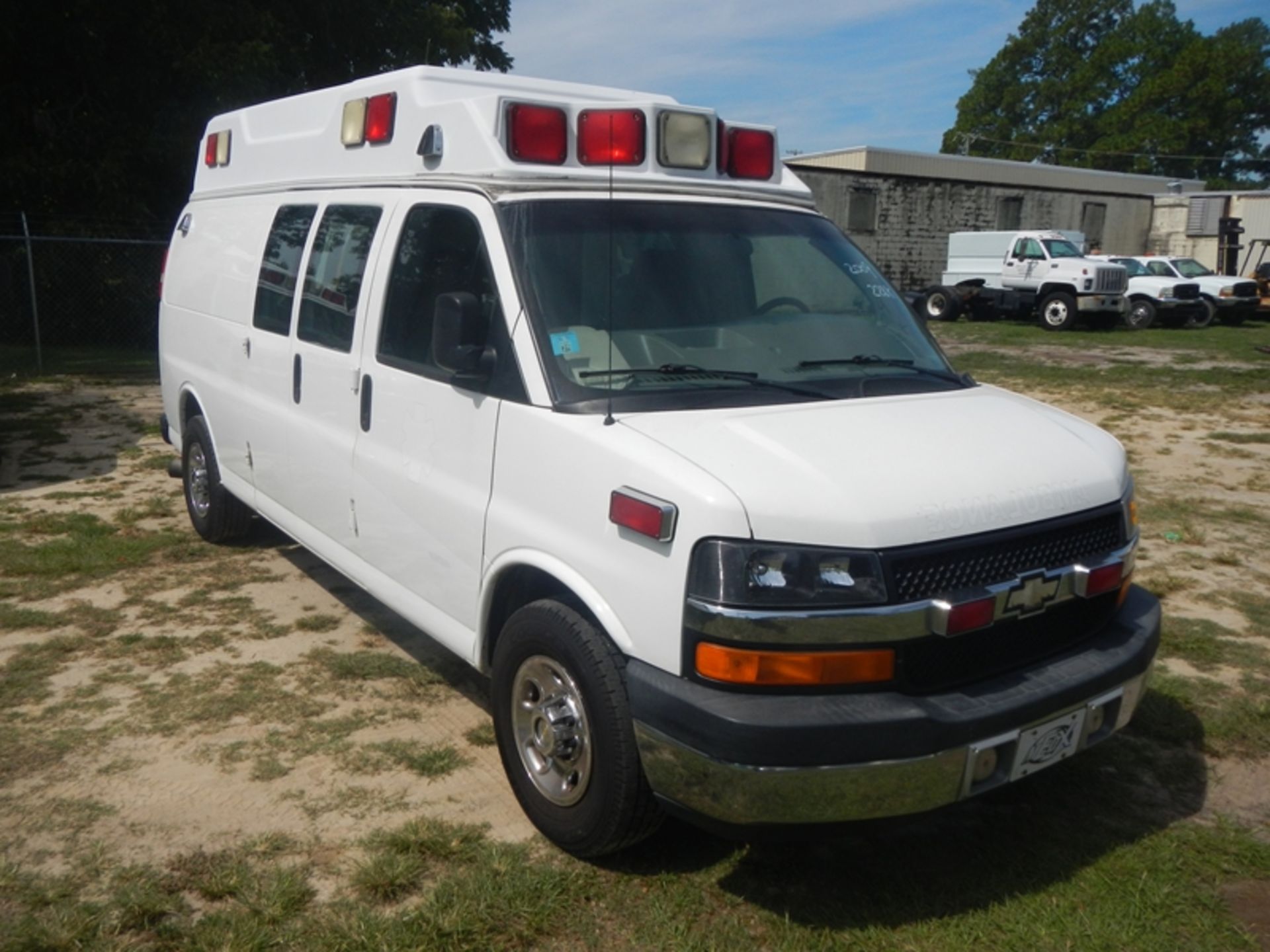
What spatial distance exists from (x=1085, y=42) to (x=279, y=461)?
8759cm

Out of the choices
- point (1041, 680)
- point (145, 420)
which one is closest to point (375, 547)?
point (1041, 680)

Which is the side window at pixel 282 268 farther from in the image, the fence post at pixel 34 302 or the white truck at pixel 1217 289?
the white truck at pixel 1217 289

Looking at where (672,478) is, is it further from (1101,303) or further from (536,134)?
(1101,303)

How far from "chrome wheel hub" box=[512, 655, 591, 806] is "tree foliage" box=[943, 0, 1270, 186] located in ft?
266

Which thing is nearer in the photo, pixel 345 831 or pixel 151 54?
pixel 345 831

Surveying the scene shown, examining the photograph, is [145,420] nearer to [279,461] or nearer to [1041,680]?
[279,461]

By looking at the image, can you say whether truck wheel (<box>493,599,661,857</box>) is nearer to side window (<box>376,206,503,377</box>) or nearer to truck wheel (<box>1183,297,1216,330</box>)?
side window (<box>376,206,503,377</box>)

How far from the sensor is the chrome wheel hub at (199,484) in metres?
6.75

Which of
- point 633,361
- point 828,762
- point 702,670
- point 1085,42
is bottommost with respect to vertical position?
point 828,762

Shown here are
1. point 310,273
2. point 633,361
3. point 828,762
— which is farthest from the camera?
point 310,273

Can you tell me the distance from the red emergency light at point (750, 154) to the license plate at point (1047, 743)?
8.11 ft

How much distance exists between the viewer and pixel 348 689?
15.9 ft

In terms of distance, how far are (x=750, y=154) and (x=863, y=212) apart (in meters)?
29.3

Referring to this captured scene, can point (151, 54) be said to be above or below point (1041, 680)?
above
